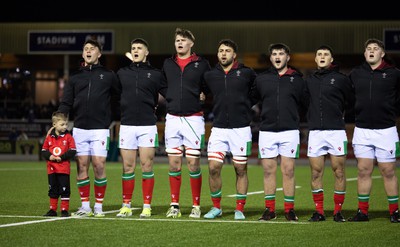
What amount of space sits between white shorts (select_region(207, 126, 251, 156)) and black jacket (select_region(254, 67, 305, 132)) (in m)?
0.30

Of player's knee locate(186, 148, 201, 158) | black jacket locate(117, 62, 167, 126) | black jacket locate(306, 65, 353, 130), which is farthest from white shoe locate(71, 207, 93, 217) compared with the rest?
black jacket locate(306, 65, 353, 130)

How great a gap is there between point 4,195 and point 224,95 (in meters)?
6.02

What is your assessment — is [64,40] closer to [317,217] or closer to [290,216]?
[290,216]

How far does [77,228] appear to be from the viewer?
1166 cm

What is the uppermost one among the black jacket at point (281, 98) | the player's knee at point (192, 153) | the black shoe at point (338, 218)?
the black jacket at point (281, 98)

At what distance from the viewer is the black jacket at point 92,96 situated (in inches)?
518

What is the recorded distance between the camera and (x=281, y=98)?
42.1 feet

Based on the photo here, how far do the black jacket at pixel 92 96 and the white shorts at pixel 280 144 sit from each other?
2.31 m

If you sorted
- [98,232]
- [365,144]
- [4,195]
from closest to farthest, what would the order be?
[98,232], [365,144], [4,195]

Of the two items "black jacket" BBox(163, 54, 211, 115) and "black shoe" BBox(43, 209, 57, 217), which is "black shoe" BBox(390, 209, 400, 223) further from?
"black shoe" BBox(43, 209, 57, 217)

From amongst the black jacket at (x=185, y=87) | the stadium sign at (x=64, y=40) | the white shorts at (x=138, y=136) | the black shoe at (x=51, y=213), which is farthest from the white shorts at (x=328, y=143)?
the stadium sign at (x=64, y=40)

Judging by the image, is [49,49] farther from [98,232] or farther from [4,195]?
[98,232]

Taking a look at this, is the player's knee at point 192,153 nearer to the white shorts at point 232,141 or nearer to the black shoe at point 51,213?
the white shorts at point 232,141
